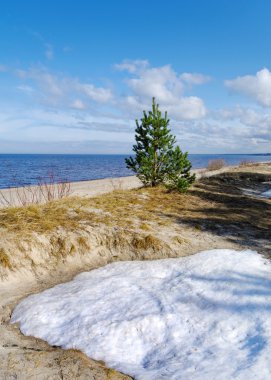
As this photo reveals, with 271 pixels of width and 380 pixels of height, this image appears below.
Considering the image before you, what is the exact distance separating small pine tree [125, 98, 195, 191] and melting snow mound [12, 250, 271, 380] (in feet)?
26.1

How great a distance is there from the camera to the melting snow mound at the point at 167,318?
3885mm

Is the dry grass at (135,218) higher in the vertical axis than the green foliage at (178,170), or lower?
Answer: lower

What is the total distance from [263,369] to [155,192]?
1066 cm

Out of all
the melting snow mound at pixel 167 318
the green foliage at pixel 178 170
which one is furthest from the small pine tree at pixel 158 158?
the melting snow mound at pixel 167 318

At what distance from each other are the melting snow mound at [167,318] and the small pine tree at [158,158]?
796 centimetres

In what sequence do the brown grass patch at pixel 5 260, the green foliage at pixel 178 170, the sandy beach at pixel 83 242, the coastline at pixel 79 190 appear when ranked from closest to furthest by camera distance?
1. the sandy beach at pixel 83 242
2. the brown grass patch at pixel 5 260
3. the green foliage at pixel 178 170
4. the coastline at pixel 79 190

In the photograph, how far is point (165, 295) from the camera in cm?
548

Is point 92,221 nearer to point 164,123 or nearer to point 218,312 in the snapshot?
point 218,312

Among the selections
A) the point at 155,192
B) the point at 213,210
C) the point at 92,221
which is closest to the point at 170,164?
the point at 155,192

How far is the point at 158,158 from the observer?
1462 cm

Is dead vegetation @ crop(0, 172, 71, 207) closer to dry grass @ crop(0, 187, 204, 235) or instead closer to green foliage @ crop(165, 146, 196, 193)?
dry grass @ crop(0, 187, 204, 235)

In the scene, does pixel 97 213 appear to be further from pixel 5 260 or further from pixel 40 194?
pixel 40 194

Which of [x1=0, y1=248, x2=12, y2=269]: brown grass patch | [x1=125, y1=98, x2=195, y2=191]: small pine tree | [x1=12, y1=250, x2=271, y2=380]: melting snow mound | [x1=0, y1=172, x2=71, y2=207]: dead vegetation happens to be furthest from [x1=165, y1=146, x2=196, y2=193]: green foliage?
[x1=0, y1=248, x2=12, y2=269]: brown grass patch

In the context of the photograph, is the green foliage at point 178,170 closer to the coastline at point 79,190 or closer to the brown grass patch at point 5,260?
the coastline at point 79,190
